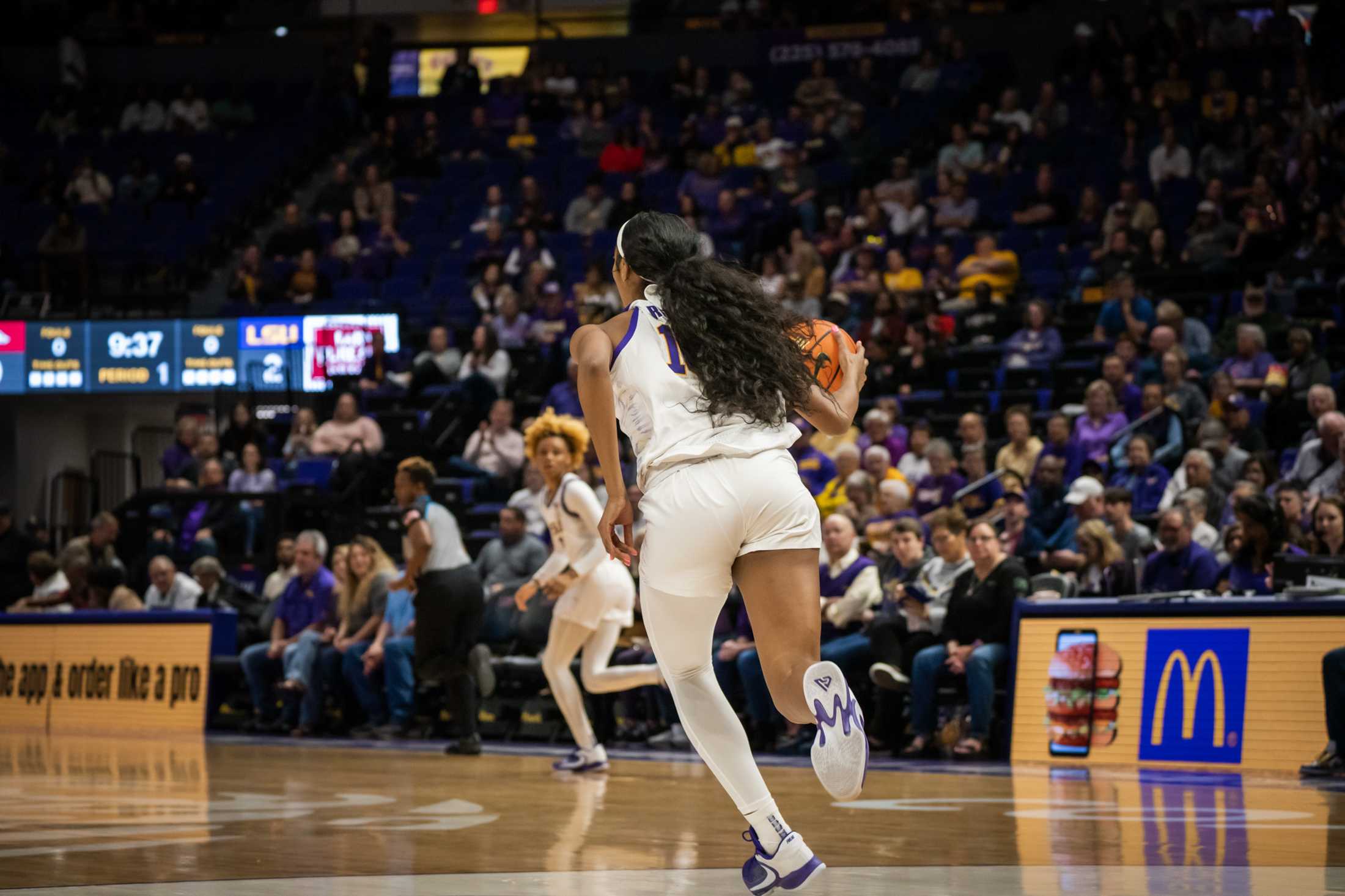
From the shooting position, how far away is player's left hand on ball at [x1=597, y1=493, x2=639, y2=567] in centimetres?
441

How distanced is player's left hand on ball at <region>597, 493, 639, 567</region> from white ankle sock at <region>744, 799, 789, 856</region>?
2.41 ft

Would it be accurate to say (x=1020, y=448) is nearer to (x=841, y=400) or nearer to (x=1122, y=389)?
(x=1122, y=389)

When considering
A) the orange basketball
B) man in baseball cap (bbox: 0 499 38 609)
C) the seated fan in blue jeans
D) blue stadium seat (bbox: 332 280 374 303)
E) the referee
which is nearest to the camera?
the orange basketball

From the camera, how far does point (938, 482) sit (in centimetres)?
1345

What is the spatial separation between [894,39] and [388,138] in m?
7.17

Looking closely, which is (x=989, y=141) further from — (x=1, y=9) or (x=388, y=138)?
(x=1, y=9)

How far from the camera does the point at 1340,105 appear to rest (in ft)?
54.3

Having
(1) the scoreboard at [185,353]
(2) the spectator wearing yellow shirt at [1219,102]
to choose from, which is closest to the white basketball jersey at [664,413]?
(2) the spectator wearing yellow shirt at [1219,102]

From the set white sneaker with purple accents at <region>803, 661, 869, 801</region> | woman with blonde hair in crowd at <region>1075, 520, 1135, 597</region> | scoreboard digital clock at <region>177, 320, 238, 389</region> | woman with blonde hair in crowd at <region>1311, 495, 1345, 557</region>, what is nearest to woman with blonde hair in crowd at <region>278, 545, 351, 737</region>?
woman with blonde hair in crowd at <region>1075, 520, 1135, 597</region>

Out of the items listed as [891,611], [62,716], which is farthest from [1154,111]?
[62,716]

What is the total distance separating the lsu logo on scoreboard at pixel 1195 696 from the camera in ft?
30.6

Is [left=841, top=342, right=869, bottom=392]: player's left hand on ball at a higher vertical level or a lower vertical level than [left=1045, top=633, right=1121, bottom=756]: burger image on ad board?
higher

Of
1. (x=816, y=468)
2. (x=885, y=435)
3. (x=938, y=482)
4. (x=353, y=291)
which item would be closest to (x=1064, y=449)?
(x=938, y=482)

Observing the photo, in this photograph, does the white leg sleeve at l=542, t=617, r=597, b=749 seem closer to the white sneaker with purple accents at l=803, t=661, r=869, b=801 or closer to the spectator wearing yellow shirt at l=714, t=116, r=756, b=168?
the white sneaker with purple accents at l=803, t=661, r=869, b=801
